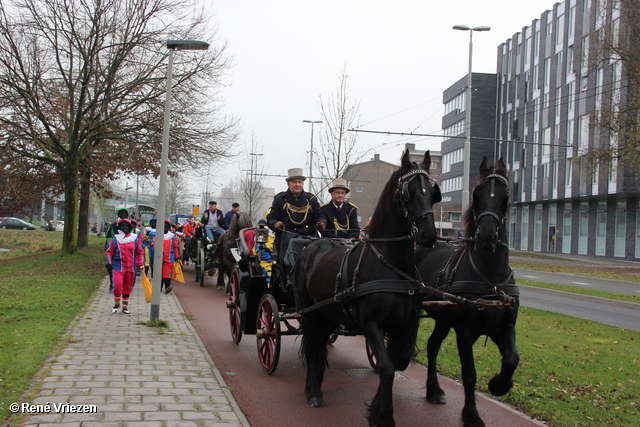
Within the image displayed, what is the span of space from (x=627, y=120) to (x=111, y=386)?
28.1 m

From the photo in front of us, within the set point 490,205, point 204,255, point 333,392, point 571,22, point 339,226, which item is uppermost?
point 571,22

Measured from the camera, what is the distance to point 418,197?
5.15 meters

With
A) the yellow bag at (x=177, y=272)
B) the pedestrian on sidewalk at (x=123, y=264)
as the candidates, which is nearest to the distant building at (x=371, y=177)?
Result: the yellow bag at (x=177, y=272)

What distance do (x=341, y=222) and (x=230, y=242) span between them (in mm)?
6880

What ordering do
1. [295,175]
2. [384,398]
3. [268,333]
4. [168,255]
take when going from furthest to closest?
[168,255] → [295,175] → [268,333] → [384,398]

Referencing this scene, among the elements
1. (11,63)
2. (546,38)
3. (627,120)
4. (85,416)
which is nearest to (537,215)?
(546,38)

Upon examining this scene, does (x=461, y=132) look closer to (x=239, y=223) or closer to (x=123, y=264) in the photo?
(x=239, y=223)

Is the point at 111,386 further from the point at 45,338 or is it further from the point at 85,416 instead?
the point at 45,338

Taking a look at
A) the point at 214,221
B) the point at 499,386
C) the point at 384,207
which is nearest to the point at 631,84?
the point at 214,221

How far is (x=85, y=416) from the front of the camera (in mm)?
5266

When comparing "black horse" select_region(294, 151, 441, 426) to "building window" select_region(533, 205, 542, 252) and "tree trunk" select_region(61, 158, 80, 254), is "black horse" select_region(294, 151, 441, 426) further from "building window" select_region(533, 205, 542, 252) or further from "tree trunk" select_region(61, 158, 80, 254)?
"building window" select_region(533, 205, 542, 252)

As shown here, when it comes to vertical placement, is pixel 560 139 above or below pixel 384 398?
above

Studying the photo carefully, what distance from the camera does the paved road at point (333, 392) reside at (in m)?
5.77

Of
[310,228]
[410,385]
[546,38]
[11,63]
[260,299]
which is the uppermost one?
[546,38]
